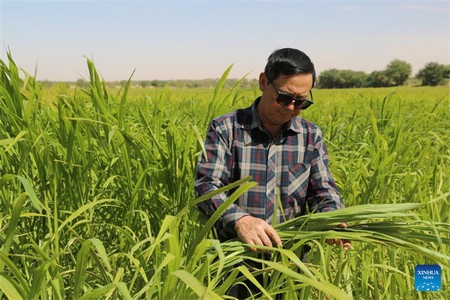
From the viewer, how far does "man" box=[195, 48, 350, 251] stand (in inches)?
54.3

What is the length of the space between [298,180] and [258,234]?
0.42 meters

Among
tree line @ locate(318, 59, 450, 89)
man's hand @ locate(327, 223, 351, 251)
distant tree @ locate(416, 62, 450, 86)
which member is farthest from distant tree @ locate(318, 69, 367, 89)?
man's hand @ locate(327, 223, 351, 251)

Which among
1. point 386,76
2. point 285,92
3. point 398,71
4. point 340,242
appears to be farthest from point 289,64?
point 398,71

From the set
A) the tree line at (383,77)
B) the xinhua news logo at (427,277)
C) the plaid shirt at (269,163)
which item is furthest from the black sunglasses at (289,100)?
the tree line at (383,77)

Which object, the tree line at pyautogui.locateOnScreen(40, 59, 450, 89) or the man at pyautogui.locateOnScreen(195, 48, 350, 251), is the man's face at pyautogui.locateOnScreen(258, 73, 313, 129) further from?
the tree line at pyautogui.locateOnScreen(40, 59, 450, 89)

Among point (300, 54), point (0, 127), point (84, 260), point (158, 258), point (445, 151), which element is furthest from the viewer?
point (445, 151)

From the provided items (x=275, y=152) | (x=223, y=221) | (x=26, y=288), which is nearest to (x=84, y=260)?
(x=26, y=288)

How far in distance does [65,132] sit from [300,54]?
798 mm

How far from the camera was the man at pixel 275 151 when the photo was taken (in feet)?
4.53

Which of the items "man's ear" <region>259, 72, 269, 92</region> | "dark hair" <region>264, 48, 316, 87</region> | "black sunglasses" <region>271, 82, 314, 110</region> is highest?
"dark hair" <region>264, 48, 316, 87</region>

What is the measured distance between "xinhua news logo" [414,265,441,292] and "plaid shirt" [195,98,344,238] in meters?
0.31

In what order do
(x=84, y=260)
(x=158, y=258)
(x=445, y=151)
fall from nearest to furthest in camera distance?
1. (x=84, y=260)
2. (x=158, y=258)
3. (x=445, y=151)

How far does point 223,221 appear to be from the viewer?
127 centimetres

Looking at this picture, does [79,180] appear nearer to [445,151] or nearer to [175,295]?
[175,295]
